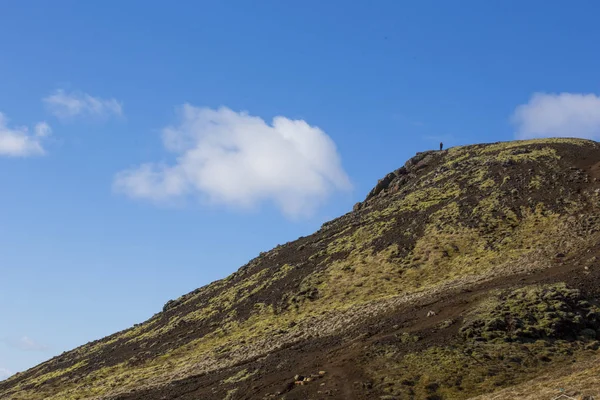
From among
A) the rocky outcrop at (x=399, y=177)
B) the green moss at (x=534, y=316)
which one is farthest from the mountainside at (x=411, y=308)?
the rocky outcrop at (x=399, y=177)

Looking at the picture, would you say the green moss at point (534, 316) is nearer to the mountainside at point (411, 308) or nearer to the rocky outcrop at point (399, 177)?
the mountainside at point (411, 308)

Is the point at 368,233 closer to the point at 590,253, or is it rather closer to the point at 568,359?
the point at 590,253

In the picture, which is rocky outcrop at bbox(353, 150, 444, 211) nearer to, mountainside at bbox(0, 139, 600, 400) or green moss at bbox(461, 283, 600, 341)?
mountainside at bbox(0, 139, 600, 400)

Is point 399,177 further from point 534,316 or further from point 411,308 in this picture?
point 534,316

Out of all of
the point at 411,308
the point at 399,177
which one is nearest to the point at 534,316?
the point at 411,308

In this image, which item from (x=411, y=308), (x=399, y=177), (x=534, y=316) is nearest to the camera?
(x=534, y=316)

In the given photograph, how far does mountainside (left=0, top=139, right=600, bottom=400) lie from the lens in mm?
46438

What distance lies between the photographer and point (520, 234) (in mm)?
80062

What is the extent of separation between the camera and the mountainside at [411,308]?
1828 inches

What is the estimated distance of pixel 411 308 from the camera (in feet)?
208

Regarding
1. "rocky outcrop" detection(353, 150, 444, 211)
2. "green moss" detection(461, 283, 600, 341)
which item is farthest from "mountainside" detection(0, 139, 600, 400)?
"rocky outcrop" detection(353, 150, 444, 211)

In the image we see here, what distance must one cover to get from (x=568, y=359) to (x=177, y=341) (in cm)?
6248

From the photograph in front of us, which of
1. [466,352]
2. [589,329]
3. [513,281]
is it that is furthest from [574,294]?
[466,352]

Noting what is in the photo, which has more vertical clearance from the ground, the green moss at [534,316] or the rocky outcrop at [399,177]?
the rocky outcrop at [399,177]
